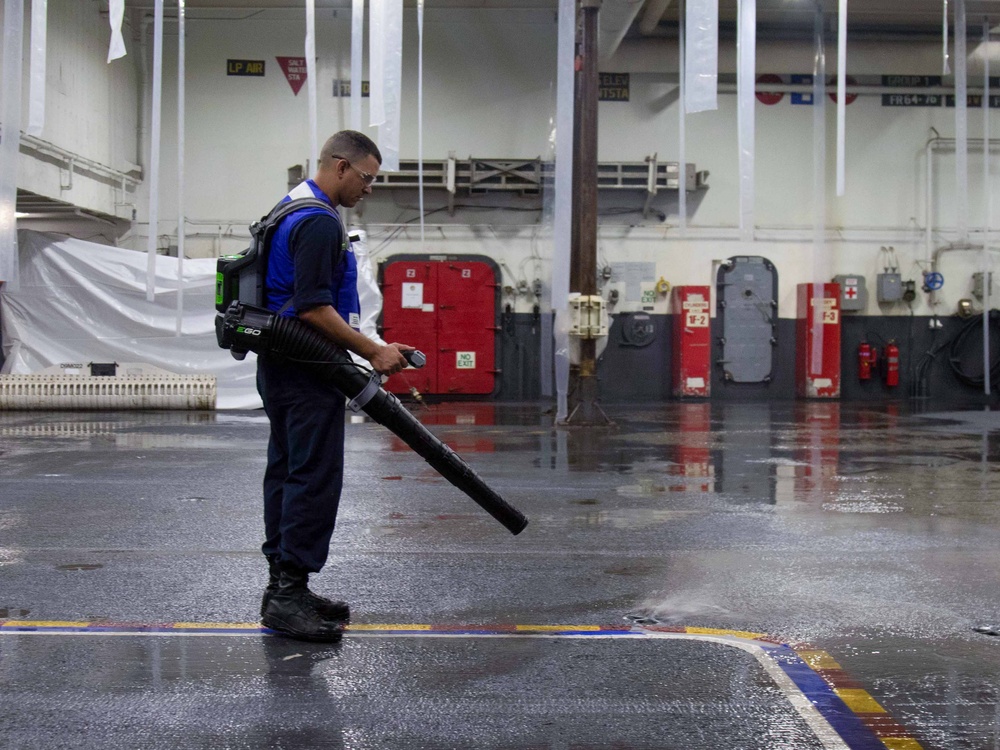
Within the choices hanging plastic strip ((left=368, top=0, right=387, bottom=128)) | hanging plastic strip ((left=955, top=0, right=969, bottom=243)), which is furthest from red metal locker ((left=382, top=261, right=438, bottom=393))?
hanging plastic strip ((left=955, top=0, right=969, bottom=243))

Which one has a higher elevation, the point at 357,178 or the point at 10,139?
the point at 10,139

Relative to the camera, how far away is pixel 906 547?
5613 millimetres

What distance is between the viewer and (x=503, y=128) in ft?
65.9

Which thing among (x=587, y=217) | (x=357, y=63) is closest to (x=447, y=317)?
(x=587, y=217)

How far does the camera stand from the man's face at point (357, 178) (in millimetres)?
3922

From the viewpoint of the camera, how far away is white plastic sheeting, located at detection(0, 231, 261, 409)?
50.9 feet

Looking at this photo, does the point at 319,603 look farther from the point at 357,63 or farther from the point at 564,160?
the point at 357,63

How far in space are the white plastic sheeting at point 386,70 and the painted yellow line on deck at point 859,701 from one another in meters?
8.39

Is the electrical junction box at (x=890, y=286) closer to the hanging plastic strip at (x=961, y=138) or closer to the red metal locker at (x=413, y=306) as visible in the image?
the hanging plastic strip at (x=961, y=138)

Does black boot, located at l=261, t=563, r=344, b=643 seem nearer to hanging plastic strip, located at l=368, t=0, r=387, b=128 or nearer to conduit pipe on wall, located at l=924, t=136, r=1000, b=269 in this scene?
hanging plastic strip, located at l=368, t=0, r=387, b=128

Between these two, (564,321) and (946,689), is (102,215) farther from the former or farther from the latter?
(946,689)

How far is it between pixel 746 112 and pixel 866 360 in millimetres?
10746

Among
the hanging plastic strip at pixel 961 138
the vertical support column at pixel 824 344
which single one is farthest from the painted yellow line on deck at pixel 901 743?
the vertical support column at pixel 824 344

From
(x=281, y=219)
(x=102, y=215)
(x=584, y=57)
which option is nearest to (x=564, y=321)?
(x=584, y=57)
